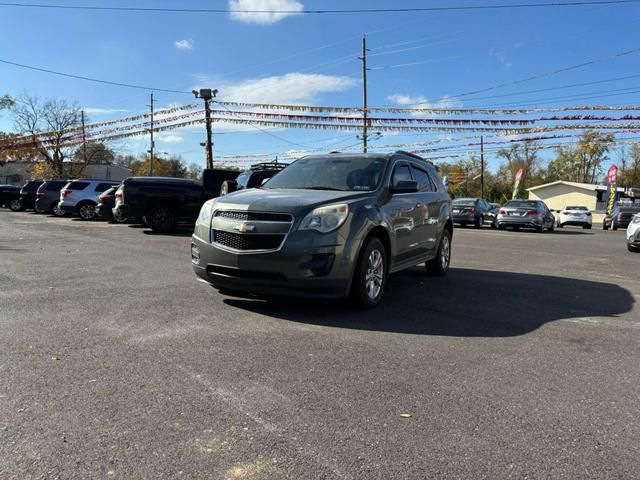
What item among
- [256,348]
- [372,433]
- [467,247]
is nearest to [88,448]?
[372,433]

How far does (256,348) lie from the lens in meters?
4.36

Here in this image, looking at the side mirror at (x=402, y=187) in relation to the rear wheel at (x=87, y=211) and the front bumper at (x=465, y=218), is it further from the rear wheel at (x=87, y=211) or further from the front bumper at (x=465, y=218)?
the front bumper at (x=465, y=218)

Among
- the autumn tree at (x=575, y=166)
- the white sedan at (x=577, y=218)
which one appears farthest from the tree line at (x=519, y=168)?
the white sedan at (x=577, y=218)

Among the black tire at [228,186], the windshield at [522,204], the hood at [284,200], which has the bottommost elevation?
the hood at [284,200]

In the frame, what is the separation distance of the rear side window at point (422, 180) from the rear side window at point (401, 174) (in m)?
0.26

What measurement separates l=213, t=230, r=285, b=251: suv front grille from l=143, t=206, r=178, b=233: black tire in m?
10.6

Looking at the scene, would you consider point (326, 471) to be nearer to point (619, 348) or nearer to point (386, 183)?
point (619, 348)

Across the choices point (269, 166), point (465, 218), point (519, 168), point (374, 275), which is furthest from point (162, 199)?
point (519, 168)

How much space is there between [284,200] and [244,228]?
0.52 meters

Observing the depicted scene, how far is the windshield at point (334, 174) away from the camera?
252 inches

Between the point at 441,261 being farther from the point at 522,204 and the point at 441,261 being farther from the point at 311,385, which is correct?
the point at 522,204

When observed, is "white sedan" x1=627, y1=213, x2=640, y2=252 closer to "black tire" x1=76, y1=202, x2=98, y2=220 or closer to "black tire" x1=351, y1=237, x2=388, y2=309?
"black tire" x1=351, y1=237, x2=388, y2=309

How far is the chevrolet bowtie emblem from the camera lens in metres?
5.40

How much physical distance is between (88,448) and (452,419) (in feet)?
6.66
